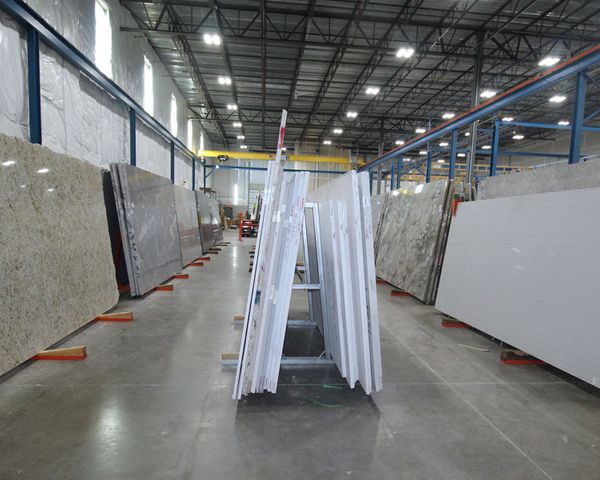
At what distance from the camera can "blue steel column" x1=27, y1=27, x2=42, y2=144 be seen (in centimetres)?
402

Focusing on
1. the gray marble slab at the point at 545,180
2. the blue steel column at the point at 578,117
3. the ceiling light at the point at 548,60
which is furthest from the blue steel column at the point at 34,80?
the ceiling light at the point at 548,60

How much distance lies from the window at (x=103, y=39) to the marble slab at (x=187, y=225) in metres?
2.72

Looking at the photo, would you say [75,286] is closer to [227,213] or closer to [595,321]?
[595,321]

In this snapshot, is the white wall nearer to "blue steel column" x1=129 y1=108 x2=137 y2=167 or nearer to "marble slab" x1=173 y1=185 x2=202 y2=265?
"blue steel column" x1=129 y1=108 x2=137 y2=167

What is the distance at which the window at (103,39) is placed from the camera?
21.5 feet

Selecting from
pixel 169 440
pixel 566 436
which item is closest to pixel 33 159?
pixel 169 440

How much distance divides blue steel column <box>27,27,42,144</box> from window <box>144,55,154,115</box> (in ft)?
18.8

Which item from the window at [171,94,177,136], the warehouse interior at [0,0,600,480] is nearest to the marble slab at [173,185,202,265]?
the warehouse interior at [0,0,600,480]

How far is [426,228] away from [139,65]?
835 centimetres

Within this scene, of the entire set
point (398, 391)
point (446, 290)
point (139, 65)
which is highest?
point (139, 65)

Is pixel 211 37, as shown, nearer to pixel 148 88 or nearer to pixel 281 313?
pixel 148 88

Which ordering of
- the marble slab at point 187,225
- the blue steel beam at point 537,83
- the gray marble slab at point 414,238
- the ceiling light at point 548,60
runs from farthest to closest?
1. the ceiling light at point 548,60
2. the marble slab at point 187,225
3. the gray marble slab at point 414,238
4. the blue steel beam at point 537,83

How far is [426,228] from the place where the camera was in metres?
5.38

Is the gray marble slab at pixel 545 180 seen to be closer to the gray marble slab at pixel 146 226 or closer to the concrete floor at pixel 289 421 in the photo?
the concrete floor at pixel 289 421
